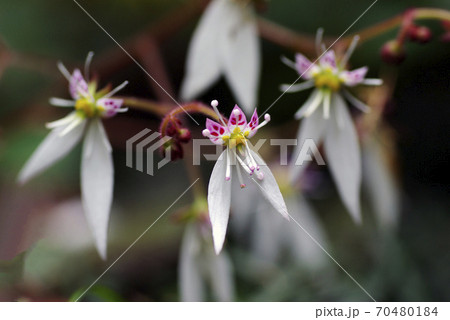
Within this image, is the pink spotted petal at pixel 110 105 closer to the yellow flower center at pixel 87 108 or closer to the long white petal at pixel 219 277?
the yellow flower center at pixel 87 108

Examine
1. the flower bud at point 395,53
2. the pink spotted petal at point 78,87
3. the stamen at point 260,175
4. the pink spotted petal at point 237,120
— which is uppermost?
the flower bud at point 395,53

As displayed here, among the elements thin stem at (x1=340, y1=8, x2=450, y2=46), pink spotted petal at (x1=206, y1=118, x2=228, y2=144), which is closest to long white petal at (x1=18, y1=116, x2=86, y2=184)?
pink spotted petal at (x1=206, y1=118, x2=228, y2=144)

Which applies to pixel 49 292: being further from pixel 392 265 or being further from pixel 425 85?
pixel 425 85

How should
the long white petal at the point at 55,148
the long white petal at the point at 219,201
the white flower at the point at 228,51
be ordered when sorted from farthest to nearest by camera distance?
the white flower at the point at 228,51 < the long white petal at the point at 55,148 < the long white petal at the point at 219,201

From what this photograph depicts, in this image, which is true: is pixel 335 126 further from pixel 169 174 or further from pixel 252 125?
pixel 169 174

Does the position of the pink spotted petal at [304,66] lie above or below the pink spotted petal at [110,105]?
above

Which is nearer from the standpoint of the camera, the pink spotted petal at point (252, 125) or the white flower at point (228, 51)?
the pink spotted petal at point (252, 125)

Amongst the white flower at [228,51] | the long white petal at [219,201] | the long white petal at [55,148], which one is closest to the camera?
the long white petal at [219,201]

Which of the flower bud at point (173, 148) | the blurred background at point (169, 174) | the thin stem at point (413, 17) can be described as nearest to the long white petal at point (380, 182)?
the blurred background at point (169, 174)
